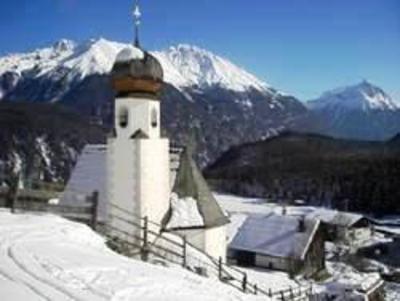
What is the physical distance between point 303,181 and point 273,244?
8383 centimetres

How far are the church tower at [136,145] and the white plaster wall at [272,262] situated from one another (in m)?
18.1

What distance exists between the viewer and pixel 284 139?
199 m

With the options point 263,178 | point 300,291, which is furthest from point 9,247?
point 263,178

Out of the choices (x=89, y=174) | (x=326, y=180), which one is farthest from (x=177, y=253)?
(x=326, y=180)

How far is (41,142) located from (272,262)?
95.3 metres

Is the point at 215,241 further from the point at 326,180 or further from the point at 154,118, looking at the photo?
the point at 326,180

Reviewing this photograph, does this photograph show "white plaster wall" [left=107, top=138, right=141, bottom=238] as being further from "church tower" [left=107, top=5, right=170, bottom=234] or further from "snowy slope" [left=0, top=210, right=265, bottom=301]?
"snowy slope" [left=0, top=210, right=265, bottom=301]

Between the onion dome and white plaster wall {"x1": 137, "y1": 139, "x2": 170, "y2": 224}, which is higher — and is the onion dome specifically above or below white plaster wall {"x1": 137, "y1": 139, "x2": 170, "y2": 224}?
above

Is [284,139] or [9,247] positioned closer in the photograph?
[9,247]

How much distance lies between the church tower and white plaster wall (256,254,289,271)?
18119 mm

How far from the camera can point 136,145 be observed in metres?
24.0

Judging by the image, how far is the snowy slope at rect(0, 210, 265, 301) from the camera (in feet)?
36.0

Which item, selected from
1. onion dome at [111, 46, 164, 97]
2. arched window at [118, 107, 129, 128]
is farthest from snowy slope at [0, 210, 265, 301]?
onion dome at [111, 46, 164, 97]

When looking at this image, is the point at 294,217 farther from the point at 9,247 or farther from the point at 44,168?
the point at 44,168
